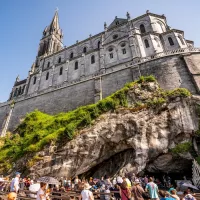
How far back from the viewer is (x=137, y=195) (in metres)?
6.15

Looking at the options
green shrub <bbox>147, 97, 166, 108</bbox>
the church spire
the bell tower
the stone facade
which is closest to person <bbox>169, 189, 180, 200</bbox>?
green shrub <bbox>147, 97, 166, 108</bbox>

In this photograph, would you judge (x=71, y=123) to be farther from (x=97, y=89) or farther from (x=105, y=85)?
(x=105, y=85)

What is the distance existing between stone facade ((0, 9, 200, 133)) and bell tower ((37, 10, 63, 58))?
456cm

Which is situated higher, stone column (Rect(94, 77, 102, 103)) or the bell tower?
the bell tower

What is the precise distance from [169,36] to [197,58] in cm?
1153

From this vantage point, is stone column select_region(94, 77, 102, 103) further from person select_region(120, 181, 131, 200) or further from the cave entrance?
person select_region(120, 181, 131, 200)

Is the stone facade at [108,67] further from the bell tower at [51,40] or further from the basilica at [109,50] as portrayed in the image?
the bell tower at [51,40]

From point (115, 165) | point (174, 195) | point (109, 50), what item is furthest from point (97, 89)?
point (174, 195)

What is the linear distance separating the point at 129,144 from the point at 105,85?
31.0ft

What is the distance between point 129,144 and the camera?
14.2 metres

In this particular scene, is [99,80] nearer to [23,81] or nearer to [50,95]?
[50,95]

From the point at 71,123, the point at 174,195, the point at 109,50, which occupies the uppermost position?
the point at 109,50

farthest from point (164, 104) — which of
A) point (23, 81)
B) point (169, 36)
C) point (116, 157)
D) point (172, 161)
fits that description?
point (23, 81)

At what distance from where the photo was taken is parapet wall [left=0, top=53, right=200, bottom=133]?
18.0 meters
